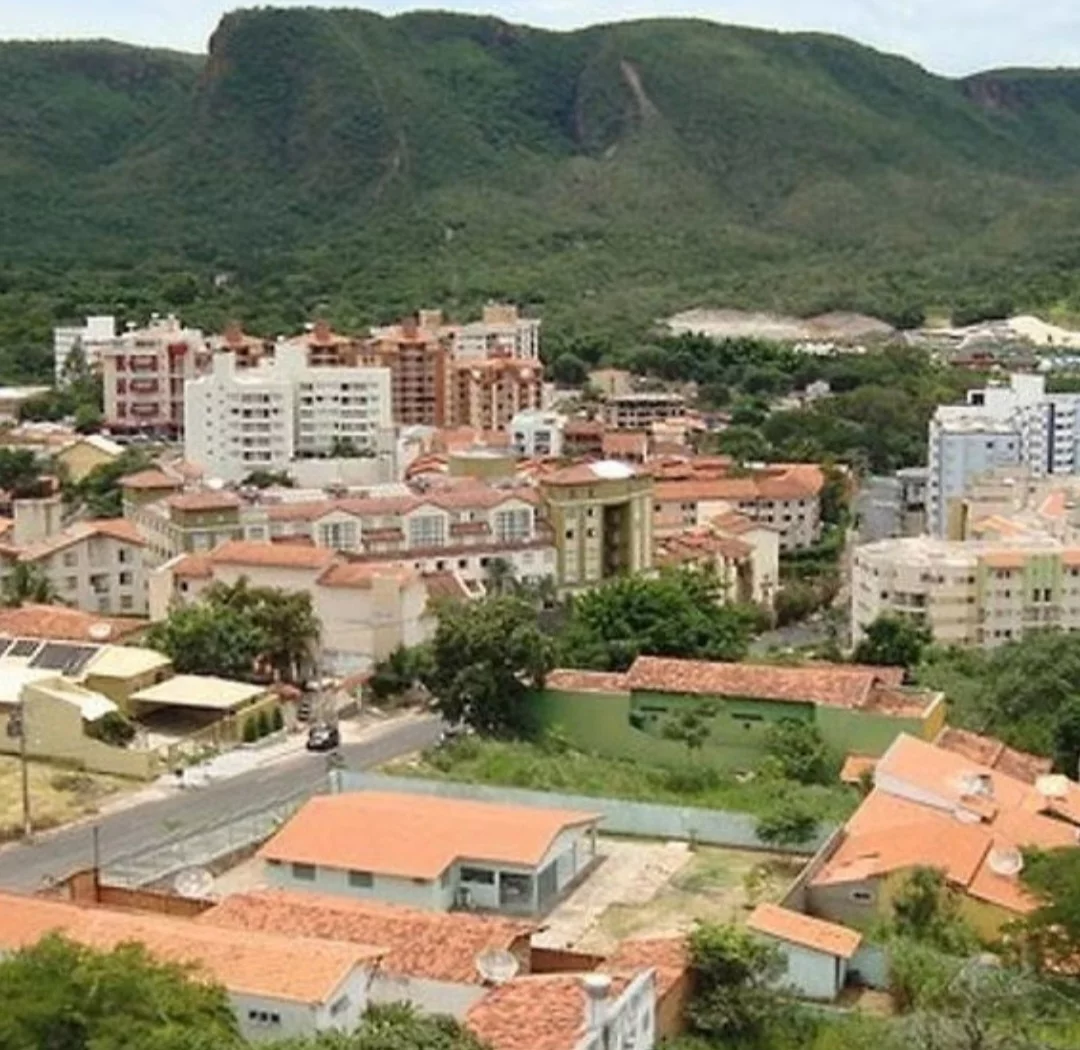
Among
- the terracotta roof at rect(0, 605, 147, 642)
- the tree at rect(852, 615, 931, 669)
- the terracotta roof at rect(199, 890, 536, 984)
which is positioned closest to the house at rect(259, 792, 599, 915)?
→ the terracotta roof at rect(199, 890, 536, 984)

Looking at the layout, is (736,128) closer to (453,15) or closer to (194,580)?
(453,15)

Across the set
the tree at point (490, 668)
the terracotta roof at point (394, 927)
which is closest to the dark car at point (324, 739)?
the tree at point (490, 668)

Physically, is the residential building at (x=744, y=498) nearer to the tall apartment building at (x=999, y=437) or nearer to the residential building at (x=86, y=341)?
the tall apartment building at (x=999, y=437)

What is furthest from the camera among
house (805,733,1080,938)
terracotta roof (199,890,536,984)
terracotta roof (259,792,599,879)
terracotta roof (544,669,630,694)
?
Answer: terracotta roof (544,669,630,694)

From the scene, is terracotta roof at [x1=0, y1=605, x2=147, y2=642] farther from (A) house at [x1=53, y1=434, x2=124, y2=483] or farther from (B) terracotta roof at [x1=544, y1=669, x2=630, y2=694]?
(A) house at [x1=53, y1=434, x2=124, y2=483]

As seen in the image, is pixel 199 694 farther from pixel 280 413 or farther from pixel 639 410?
pixel 639 410

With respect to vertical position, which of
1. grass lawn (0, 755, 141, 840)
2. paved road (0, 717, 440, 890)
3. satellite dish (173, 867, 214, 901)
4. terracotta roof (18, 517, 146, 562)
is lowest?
paved road (0, 717, 440, 890)
